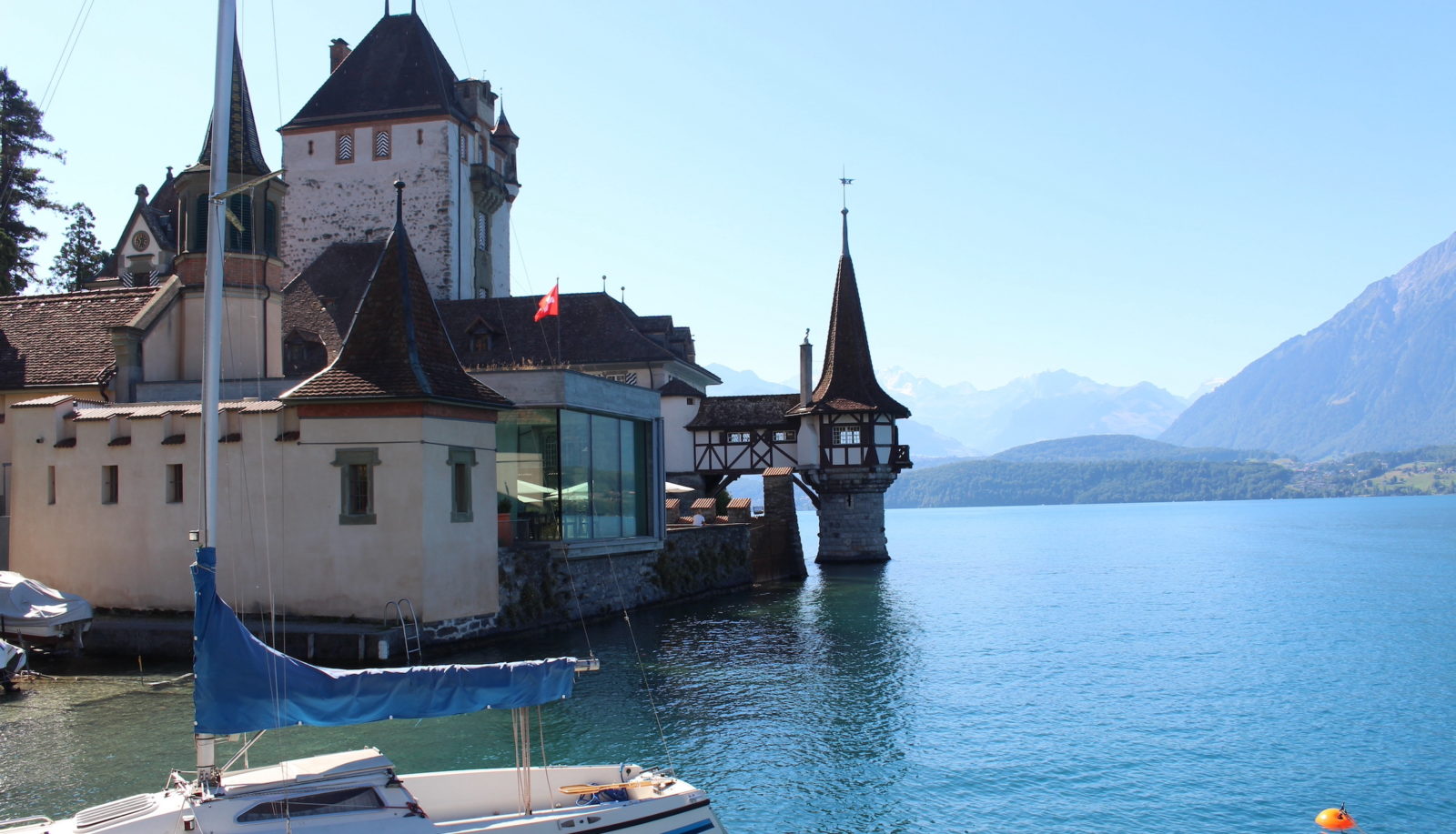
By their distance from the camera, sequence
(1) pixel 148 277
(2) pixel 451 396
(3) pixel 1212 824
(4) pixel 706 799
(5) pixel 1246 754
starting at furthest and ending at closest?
1. (1) pixel 148 277
2. (2) pixel 451 396
3. (5) pixel 1246 754
4. (3) pixel 1212 824
5. (4) pixel 706 799

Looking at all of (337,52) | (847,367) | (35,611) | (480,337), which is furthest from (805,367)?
(35,611)

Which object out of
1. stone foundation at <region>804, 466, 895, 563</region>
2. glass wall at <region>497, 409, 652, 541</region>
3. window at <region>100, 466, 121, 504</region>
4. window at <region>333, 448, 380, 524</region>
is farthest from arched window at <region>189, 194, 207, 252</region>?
stone foundation at <region>804, 466, 895, 563</region>

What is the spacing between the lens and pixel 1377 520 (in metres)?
137

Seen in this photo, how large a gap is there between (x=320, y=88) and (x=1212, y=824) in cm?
5237

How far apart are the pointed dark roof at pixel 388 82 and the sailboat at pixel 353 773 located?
4488 cm

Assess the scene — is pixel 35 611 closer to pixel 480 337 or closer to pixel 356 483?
pixel 356 483

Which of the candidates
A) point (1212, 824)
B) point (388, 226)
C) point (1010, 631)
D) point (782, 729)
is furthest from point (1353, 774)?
point (388, 226)

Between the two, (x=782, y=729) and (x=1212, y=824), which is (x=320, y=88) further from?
(x=1212, y=824)

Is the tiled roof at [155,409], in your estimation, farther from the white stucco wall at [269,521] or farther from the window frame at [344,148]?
the window frame at [344,148]

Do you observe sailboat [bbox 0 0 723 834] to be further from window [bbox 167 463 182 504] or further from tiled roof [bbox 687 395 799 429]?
tiled roof [bbox 687 395 799 429]

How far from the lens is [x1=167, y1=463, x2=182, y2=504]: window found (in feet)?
91.7

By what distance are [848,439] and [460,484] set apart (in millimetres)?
32295

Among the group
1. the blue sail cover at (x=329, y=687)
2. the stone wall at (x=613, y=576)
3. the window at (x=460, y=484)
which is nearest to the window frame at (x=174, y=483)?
the window at (x=460, y=484)

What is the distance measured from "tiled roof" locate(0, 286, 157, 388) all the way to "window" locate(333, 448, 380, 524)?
11355 mm
